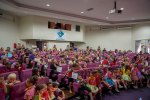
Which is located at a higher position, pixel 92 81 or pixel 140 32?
pixel 140 32

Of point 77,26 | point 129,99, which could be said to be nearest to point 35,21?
point 77,26

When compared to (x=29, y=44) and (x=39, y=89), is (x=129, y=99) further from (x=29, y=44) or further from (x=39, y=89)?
(x=29, y=44)

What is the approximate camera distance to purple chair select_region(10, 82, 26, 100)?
3.33 meters

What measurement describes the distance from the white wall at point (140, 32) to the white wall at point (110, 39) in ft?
1.37

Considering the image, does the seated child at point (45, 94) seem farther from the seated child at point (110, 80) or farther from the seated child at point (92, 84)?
the seated child at point (110, 80)

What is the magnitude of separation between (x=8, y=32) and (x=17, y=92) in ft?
28.6

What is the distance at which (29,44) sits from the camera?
1238 centimetres

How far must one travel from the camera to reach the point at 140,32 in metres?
14.2

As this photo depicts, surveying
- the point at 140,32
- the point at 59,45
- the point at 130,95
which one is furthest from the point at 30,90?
the point at 140,32

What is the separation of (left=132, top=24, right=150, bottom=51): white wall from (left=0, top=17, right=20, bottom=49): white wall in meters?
9.93

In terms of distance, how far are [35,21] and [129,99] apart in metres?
8.53

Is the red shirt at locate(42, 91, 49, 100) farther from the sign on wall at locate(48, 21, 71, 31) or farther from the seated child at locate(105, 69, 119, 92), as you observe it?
the sign on wall at locate(48, 21, 71, 31)

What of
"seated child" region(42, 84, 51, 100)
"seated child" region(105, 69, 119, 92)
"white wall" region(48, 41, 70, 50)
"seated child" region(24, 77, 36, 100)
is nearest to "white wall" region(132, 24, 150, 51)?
"white wall" region(48, 41, 70, 50)

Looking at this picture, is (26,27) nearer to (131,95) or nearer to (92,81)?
(92,81)
